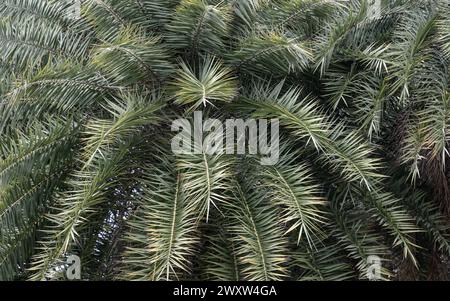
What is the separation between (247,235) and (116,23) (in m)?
2.19

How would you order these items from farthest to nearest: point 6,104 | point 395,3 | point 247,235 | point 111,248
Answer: point 395,3, point 6,104, point 111,248, point 247,235

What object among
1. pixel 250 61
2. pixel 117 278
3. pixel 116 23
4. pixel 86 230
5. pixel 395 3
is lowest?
pixel 117 278

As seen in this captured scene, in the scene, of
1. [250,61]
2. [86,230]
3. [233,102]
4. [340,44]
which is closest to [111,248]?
[86,230]

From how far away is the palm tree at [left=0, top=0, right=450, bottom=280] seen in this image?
500 cm

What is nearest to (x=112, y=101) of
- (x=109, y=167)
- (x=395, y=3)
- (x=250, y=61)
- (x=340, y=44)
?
(x=109, y=167)

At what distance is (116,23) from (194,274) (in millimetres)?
2223

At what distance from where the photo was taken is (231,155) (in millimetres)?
5090

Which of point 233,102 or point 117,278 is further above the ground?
point 233,102

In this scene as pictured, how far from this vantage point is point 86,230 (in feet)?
17.8

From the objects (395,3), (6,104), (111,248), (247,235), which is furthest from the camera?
(395,3)

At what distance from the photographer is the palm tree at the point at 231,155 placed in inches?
197

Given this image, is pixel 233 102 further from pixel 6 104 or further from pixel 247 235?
pixel 6 104

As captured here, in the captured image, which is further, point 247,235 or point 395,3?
point 395,3

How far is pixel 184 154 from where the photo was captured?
514 centimetres
